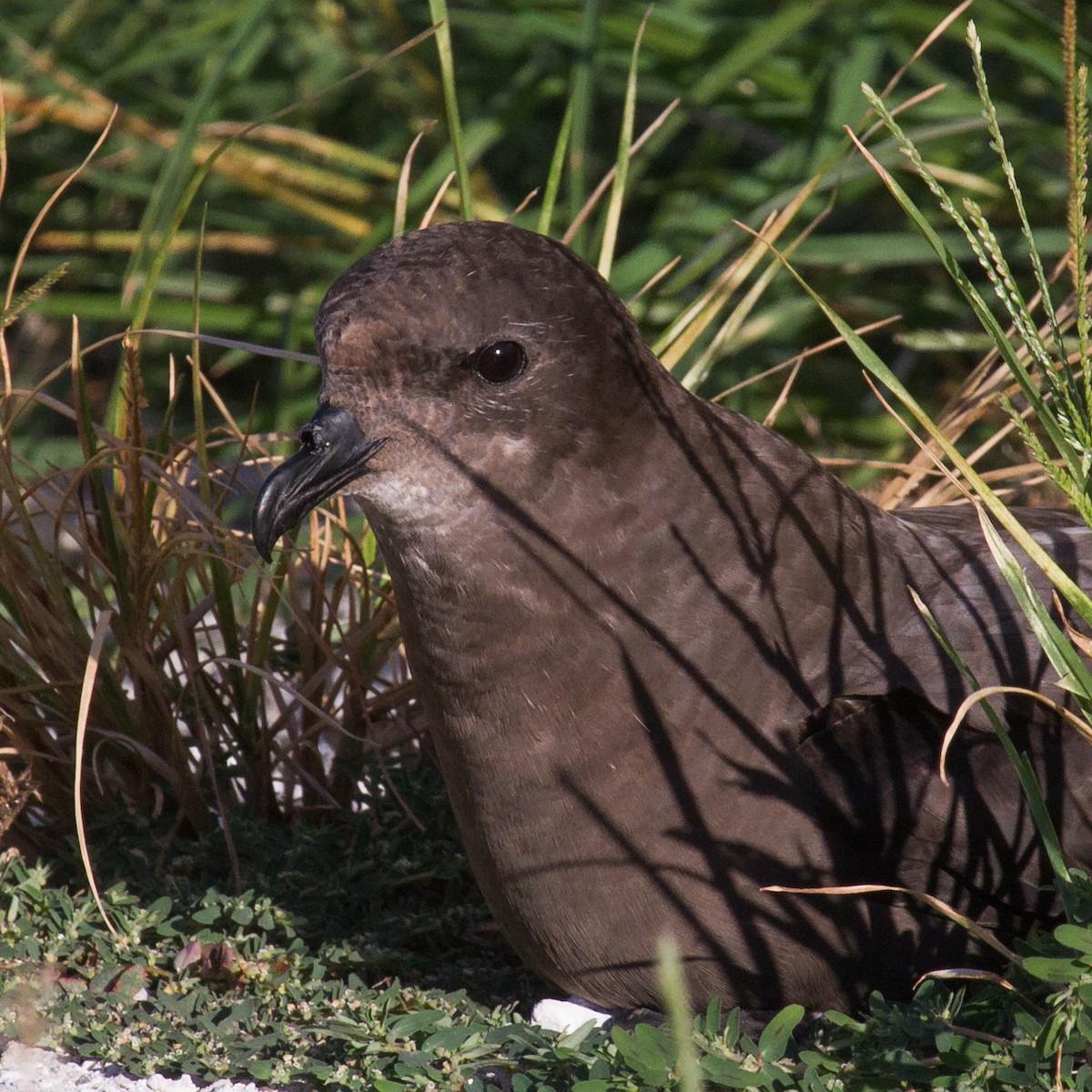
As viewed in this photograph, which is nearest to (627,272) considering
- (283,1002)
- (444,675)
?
(444,675)

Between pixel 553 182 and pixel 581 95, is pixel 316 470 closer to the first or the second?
pixel 553 182

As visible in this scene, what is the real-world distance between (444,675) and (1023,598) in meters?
0.69

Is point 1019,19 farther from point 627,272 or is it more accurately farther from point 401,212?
point 401,212

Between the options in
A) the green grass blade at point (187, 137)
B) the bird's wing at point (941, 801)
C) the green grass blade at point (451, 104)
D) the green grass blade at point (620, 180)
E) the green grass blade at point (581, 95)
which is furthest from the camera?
the green grass blade at point (187, 137)

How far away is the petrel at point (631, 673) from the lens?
6.29ft

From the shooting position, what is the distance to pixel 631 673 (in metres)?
1.97

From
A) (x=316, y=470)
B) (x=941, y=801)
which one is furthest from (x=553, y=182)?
(x=941, y=801)

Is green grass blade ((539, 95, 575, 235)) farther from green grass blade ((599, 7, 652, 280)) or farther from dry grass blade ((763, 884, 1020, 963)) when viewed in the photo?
dry grass blade ((763, 884, 1020, 963))

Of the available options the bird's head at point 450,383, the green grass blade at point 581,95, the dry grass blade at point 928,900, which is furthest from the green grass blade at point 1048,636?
the green grass blade at point 581,95

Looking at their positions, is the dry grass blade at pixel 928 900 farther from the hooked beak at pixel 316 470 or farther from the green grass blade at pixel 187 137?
the green grass blade at pixel 187 137

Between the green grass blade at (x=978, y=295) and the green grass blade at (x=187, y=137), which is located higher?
the green grass blade at (x=187, y=137)

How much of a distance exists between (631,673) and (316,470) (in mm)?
441

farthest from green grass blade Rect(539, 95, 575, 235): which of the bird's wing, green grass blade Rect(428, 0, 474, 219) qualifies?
the bird's wing

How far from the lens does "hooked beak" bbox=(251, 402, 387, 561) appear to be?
190cm
